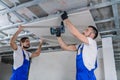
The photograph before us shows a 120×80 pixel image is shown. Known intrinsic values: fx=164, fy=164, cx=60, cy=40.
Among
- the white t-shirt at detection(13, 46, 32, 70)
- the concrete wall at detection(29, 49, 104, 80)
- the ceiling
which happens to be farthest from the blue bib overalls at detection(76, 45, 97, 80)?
the concrete wall at detection(29, 49, 104, 80)

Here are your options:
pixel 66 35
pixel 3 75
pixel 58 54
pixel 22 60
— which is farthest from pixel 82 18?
pixel 3 75

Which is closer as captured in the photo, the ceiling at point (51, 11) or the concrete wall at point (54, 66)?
the ceiling at point (51, 11)

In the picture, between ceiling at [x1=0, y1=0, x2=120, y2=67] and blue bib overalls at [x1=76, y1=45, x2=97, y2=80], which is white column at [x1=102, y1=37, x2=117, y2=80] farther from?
blue bib overalls at [x1=76, y1=45, x2=97, y2=80]

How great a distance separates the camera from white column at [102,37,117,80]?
3.09m

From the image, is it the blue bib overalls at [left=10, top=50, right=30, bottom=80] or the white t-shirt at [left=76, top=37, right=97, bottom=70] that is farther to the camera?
the blue bib overalls at [left=10, top=50, right=30, bottom=80]

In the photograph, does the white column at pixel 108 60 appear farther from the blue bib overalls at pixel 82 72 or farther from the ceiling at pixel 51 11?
the blue bib overalls at pixel 82 72

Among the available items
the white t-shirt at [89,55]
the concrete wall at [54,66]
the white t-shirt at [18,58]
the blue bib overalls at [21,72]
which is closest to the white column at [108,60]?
the concrete wall at [54,66]

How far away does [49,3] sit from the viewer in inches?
90.8

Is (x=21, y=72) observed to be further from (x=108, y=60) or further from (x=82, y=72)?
(x=108, y=60)

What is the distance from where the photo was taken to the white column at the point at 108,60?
3.09 metres

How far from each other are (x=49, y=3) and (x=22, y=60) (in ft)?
3.16

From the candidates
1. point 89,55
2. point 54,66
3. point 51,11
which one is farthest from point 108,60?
point 54,66

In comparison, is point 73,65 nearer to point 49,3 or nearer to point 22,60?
point 22,60

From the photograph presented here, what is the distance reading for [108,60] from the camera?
3213 millimetres
